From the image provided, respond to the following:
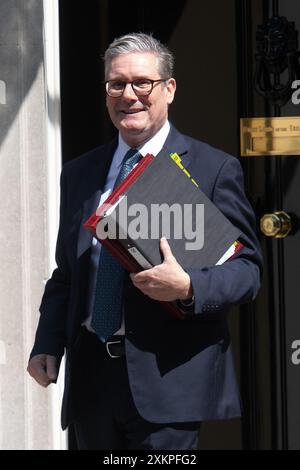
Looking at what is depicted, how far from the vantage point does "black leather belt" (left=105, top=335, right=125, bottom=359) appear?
284 centimetres

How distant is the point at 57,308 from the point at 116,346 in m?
0.32

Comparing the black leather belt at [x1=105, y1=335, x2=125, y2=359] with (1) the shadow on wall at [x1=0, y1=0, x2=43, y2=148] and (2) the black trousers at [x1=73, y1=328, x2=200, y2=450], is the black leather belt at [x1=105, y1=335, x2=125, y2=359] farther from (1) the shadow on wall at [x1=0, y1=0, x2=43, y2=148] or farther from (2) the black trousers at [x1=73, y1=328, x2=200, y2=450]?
(1) the shadow on wall at [x1=0, y1=0, x2=43, y2=148]

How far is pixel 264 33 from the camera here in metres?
3.63

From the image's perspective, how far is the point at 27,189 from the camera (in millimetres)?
4008

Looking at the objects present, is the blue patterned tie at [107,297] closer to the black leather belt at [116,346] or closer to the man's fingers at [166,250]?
the black leather belt at [116,346]

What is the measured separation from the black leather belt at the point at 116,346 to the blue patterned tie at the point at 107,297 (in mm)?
24

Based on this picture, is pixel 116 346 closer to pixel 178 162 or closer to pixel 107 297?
pixel 107 297

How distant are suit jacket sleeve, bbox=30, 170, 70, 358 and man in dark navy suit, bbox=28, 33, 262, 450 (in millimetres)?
83

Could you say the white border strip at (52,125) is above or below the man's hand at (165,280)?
above

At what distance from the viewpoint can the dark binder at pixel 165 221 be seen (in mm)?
2609

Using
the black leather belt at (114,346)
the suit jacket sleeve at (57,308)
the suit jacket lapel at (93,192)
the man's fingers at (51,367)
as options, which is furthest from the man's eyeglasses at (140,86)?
the man's fingers at (51,367)

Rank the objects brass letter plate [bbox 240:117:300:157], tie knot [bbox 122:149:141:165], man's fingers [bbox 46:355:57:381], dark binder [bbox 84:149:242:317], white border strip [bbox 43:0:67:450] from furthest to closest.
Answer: white border strip [bbox 43:0:67:450]
brass letter plate [bbox 240:117:300:157]
man's fingers [bbox 46:355:57:381]
tie knot [bbox 122:149:141:165]
dark binder [bbox 84:149:242:317]

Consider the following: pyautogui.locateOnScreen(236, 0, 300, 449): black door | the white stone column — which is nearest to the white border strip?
the white stone column

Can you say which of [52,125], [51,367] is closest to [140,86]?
[51,367]
